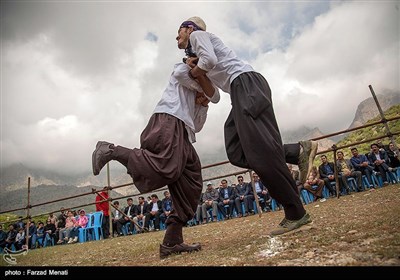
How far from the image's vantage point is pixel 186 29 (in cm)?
296

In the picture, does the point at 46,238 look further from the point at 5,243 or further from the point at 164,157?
the point at 164,157

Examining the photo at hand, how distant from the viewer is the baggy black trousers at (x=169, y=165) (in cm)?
250

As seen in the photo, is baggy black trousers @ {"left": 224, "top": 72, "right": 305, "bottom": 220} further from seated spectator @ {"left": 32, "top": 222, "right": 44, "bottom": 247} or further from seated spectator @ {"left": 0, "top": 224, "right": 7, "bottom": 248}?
seated spectator @ {"left": 0, "top": 224, "right": 7, "bottom": 248}

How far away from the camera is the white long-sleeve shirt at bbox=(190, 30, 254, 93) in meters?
2.63

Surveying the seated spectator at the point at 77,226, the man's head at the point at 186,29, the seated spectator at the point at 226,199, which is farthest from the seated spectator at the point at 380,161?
the seated spectator at the point at 77,226

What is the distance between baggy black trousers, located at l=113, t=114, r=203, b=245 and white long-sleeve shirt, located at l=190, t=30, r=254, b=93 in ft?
1.86

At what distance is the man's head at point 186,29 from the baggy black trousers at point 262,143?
706 millimetres

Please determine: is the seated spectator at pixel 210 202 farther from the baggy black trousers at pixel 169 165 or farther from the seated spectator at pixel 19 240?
the baggy black trousers at pixel 169 165

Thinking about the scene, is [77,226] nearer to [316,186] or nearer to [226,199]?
[226,199]
